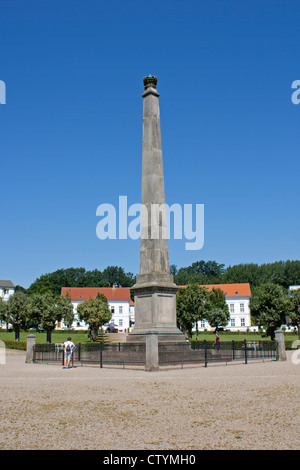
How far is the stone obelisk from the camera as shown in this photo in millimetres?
19317

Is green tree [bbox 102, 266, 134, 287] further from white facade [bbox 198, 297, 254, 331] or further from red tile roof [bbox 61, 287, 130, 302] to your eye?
white facade [bbox 198, 297, 254, 331]

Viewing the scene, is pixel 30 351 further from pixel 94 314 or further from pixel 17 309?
pixel 94 314

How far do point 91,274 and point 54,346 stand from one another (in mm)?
108228

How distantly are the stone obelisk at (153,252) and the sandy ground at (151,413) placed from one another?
598 centimetres

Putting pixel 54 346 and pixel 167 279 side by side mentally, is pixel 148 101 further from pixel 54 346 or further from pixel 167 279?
pixel 54 346

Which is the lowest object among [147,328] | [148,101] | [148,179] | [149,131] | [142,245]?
[147,328]

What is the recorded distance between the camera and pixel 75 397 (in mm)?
10031

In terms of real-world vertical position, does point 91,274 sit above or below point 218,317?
above

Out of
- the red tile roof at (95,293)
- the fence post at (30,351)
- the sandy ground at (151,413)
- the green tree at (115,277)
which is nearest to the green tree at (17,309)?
the fence post at (30,351)

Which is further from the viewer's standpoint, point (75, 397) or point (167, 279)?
point (167, 279)
